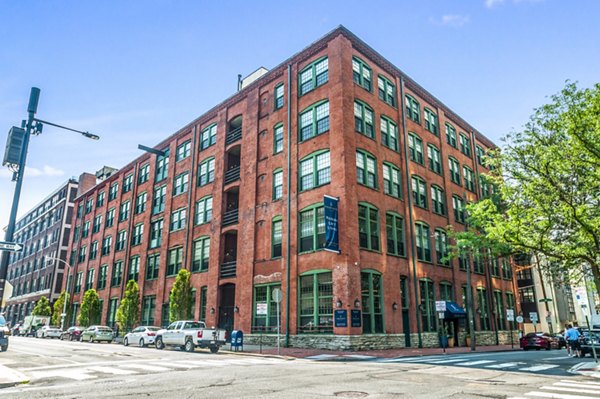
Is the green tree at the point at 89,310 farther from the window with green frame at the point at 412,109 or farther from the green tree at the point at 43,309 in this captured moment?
the window with green frame at the point at 412,109

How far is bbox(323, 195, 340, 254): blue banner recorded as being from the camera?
22.4 m

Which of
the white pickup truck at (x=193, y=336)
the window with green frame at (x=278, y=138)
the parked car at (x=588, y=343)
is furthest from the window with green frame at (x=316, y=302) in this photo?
the parked car at (x=588, y=343)

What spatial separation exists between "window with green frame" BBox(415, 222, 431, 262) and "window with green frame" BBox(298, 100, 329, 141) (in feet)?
31.2

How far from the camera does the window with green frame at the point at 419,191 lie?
30.3 m

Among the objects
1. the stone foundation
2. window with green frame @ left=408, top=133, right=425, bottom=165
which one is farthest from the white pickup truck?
window with green frame @ left=408, top=133, right=425, bottom=165

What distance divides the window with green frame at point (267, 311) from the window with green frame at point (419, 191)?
11.8 m

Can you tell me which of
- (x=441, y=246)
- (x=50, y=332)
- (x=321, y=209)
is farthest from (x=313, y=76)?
(x=50, y=332)

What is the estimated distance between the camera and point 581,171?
1778cm

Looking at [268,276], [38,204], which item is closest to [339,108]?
[268,276]

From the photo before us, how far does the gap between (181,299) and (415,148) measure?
20.6m

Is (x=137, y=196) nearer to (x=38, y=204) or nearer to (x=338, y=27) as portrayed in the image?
(x=338, y=27)

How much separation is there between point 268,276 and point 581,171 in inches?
685

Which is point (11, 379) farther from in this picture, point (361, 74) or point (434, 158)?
point (434, 158)

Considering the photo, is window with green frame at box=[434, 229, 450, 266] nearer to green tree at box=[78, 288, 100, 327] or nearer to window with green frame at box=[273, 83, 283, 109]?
window with green frame at box=[273, 83, 283, 109]
